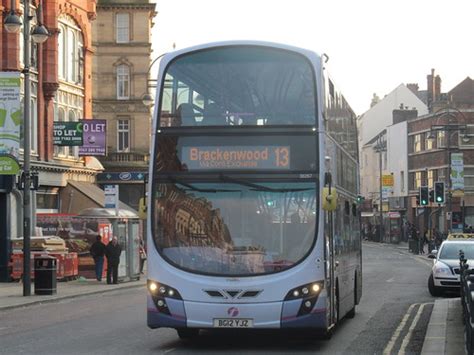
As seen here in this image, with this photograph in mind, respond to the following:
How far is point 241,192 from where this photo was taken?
532 inches

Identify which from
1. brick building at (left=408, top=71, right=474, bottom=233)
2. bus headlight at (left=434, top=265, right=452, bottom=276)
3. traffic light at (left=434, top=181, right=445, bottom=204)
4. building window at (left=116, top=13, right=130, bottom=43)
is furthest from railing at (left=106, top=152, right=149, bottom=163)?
bus headlight at (left=434, top=265, right=452, bottom=276)

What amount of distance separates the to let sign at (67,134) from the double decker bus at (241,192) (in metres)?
27.7

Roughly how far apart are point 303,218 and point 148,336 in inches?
162

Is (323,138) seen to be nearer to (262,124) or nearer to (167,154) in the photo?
(262,124)

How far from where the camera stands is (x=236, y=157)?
1358 cm

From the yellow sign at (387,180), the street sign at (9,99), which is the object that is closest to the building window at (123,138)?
the yellow sign at (387,180)

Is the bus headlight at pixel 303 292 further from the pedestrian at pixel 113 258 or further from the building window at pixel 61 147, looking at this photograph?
the building window at pixel 61 147

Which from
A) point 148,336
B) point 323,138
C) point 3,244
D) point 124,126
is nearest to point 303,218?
point 323,138

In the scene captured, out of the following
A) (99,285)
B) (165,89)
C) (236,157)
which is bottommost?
(99,285)

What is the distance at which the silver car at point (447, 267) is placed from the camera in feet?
83.8

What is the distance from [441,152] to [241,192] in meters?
68.1

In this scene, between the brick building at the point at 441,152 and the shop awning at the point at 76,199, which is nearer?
the shop awning at the point at 76,199

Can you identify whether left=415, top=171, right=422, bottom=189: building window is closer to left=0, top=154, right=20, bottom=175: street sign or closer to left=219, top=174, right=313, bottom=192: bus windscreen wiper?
left=0, top=154, right=20, bottom=175: street sign

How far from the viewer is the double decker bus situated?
13.1 m
